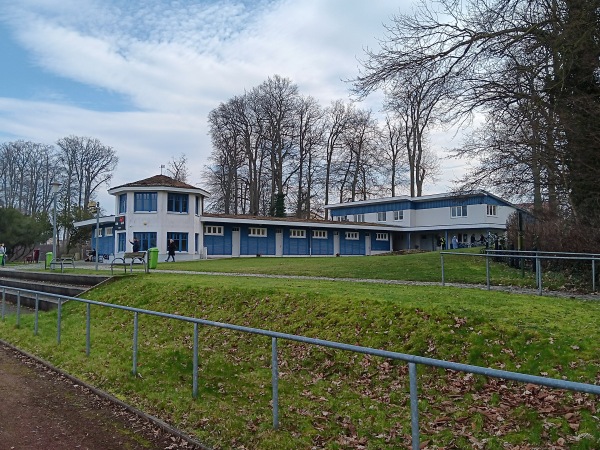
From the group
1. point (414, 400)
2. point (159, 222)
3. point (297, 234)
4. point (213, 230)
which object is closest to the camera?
point (414, 400)

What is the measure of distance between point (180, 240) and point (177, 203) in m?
2.67

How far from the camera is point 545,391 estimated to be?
5582mm

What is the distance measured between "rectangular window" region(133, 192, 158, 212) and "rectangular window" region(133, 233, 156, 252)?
68.8 inches

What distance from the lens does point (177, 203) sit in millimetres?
39625

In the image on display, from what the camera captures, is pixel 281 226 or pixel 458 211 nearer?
pixel 281 226

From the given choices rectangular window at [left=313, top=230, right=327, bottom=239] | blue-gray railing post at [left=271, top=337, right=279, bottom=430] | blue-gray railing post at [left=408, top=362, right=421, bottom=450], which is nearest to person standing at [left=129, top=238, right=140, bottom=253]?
rectangular window at [left=313, top=230, right=327, bottom=239]

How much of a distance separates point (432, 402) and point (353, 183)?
5602 cm

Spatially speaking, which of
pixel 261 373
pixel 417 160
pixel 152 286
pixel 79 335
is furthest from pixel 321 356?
pixel 417 160

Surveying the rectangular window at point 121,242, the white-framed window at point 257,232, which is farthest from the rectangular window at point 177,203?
the white-framed window at point 257,232

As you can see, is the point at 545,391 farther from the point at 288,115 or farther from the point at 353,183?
the point at 353,183

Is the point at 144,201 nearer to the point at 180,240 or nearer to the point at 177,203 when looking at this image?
the point at 177,203

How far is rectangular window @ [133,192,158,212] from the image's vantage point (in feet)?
127

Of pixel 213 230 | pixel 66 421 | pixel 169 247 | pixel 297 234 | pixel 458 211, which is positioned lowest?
pixel 66 421

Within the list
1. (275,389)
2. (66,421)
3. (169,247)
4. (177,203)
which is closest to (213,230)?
(177,203)
